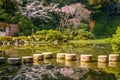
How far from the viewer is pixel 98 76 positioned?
15836 millimetres

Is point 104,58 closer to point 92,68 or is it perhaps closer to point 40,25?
point 92,68

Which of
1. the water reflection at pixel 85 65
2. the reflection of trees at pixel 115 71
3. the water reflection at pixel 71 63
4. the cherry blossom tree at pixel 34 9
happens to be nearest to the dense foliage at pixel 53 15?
the cherry blossom tree at pixel 34 9

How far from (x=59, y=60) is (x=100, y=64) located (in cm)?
296

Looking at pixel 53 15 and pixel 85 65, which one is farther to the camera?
pixel 53 15

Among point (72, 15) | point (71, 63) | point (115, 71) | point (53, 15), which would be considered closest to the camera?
point (115, 71)

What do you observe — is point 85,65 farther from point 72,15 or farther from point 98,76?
point 72,15

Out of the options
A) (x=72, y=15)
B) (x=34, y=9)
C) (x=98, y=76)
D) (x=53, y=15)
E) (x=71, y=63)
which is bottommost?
(x=98, y=76)

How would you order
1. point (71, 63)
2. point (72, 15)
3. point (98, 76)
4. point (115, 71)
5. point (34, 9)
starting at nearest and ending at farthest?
point (98, 76) < point (115, 71) < point (71, 63) < point (34, 9) < point (72, 15)

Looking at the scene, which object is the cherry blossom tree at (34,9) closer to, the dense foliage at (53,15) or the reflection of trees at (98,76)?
the dense foliage at (53,15)

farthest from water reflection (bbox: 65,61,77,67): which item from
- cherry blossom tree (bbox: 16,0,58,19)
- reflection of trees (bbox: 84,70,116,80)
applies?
cherry blossom tree (bbox: 16,0,58,19)

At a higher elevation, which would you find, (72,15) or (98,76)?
(72,15)

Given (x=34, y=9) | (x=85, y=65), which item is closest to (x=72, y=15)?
(x=34, y=9)

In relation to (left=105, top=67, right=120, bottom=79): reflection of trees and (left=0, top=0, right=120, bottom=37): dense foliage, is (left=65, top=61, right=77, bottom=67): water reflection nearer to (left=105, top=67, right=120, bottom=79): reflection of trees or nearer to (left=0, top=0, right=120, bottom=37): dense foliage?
(left=105, top=67, right=120, bottom=79): reflection of trees

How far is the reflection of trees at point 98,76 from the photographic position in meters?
15.4
